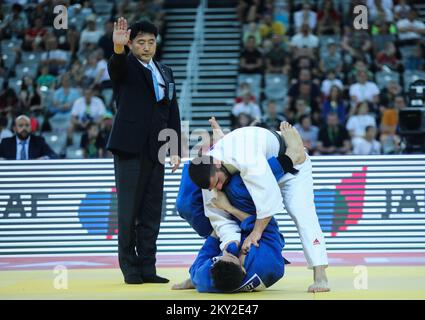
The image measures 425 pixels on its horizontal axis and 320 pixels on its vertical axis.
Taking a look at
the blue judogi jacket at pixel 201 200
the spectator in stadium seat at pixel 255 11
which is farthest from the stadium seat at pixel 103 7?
the blue judogi jacket at pixel 201 200

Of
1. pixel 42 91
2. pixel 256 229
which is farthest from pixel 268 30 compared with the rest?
pixel 256 229

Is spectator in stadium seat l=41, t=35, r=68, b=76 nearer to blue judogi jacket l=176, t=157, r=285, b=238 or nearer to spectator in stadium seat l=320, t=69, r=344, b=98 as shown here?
spectator in stadium seat l=320, t=69, r=344, b=98

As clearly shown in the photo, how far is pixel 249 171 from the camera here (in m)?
6.30

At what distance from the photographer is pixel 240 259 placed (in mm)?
6398

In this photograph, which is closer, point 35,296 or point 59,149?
point 35,296

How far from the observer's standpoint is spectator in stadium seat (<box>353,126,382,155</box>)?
13.6 m

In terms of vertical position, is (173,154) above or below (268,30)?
below

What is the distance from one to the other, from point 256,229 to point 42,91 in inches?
385

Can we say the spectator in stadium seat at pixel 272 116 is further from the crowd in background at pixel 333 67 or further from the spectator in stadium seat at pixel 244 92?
the spectator in stadium seat at pixel 244 92

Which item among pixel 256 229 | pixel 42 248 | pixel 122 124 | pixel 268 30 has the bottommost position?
pixel 42 248

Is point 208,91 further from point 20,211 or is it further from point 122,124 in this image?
point 122,124

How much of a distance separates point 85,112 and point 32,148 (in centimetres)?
269

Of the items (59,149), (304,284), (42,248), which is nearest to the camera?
(304,284)

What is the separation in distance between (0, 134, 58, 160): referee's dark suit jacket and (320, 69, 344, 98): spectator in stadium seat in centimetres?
464
